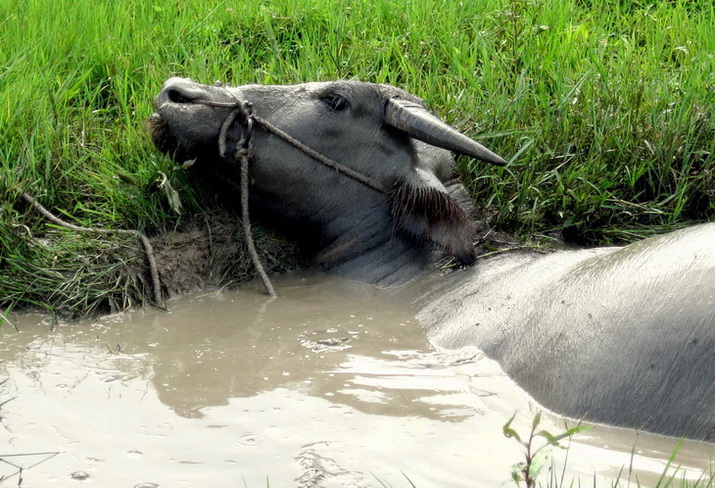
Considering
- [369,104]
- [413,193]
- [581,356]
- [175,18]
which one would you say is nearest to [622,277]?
[581,356]

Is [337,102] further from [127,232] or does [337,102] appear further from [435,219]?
[127,232]

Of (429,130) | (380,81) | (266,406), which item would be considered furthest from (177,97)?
(266,406)

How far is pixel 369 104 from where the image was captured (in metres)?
4.75

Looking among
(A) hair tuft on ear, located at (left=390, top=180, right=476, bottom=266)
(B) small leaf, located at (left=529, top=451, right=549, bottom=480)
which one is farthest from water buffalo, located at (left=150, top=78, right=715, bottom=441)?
(B) small leaf, located at (left=529, top=451, right=549, bottom=480)

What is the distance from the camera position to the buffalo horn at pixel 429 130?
4.49 metres

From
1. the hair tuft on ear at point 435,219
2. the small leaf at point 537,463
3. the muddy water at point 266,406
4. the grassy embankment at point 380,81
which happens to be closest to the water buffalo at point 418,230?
the hair tuft on ear at point 435,219

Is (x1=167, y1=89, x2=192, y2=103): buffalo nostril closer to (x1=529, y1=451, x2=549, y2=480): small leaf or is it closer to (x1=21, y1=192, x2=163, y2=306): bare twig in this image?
(x1=21, y1=192, x2=163, y2=306): bare twig

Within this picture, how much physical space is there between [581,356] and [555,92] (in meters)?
2.38

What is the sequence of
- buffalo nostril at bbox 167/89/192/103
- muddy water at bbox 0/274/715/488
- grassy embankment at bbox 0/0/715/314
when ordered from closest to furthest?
muddy water at bbox 0/274/715/488
buffalo nostril at bbox 167/89/192/103
grassy embankment at bbox 0/0/715/314

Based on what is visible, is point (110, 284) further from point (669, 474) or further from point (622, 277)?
point (669, 474)

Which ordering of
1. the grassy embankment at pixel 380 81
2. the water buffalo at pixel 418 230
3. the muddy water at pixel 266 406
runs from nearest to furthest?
1. the muddy water at pixel 266 406
2. the water buffalo at pixel 418 230
3. the grassy embankment at pixel 380 81

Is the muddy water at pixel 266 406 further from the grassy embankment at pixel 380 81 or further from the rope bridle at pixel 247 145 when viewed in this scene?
the grassy embankment at pixel 380 81

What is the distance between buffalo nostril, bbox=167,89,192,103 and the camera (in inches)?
176

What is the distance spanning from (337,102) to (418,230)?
2.28 feet
